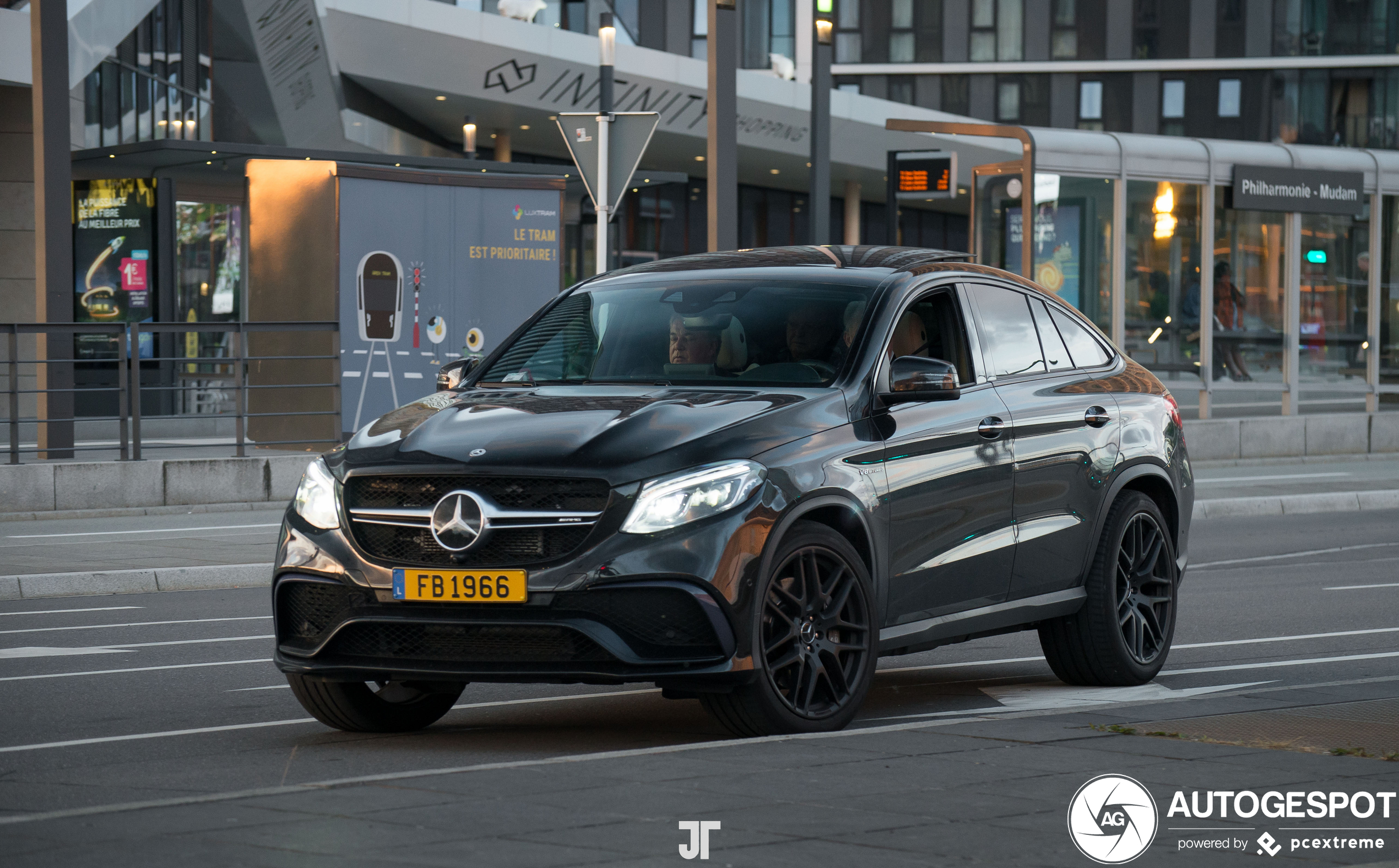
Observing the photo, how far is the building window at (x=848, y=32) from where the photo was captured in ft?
218

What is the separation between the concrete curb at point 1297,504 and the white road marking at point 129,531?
9042mm

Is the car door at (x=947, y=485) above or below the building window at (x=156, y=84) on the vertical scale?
below

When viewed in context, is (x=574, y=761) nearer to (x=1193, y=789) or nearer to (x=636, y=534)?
(x=636, y=534)

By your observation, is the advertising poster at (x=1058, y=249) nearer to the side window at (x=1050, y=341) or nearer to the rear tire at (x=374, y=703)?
the side window at (x=1050, y=341)

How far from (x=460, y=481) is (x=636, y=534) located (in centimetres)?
61

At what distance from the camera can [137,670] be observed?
8.90 metres

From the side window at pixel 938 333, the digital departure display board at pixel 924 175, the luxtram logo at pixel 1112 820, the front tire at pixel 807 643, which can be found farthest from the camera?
the digital departure display board at pixel 924 175

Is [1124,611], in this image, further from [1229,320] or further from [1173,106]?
[1173,106]

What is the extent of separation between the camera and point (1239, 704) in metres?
7.16

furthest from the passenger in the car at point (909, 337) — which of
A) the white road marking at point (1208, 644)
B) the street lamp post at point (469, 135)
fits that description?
the street lamp post at point (469, 135)

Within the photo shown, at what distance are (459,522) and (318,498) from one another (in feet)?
2.14

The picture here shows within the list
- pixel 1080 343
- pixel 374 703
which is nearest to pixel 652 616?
pixel 374 703

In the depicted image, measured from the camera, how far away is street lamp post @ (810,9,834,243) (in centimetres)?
2014

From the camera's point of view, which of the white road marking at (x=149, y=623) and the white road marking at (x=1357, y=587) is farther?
the white road marking at (x=1357, y=587)
